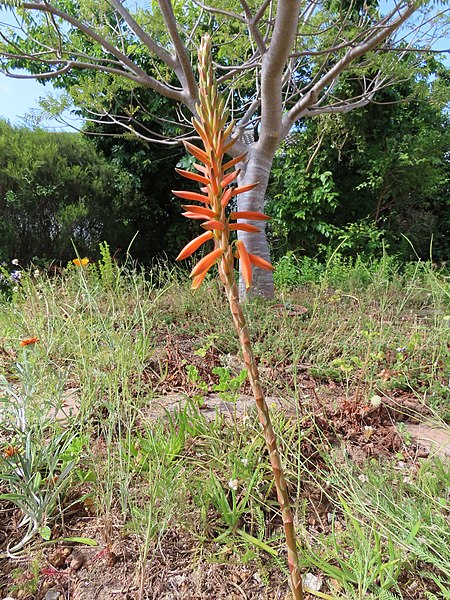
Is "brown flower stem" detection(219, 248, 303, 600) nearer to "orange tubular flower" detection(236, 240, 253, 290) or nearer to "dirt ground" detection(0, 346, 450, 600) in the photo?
"orange tubular flower" detection(236, 240, 253, 290)

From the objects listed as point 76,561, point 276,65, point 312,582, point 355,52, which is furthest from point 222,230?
point 355,52

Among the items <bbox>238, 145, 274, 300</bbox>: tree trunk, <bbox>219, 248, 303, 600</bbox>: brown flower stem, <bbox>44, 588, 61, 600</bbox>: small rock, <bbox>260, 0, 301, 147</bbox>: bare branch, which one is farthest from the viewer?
<bbox>238, 145, 274, 300</bbox>: tree trunk

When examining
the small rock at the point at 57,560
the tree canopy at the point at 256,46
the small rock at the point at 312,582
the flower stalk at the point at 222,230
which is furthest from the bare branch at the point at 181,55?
the small rock at the point at 312,582

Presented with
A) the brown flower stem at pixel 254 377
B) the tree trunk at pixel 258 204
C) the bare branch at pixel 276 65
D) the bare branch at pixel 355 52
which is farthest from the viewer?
the tree trunk at pixel 258 204

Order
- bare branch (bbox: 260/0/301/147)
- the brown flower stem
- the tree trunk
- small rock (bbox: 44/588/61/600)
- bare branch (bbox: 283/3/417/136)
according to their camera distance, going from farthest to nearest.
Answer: the tree trunk → bare branch (bbox: 283/3/417/136) → bare branch (bbox: 260/0/301/147) → small rock (bbox: 44/588/61/600) → the brown flower stem

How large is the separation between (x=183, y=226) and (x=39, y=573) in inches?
263

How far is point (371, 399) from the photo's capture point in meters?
1.89

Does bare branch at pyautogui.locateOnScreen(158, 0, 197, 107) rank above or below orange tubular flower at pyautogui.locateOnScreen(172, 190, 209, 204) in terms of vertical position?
above

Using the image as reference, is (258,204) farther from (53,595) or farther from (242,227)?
(53,595)

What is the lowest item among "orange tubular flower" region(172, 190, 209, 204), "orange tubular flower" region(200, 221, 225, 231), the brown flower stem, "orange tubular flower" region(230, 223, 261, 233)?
the brown flower stem

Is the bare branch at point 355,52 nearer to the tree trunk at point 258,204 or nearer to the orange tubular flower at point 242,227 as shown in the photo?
the tree trunk at point 258,204

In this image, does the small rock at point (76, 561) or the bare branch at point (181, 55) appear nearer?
the small rock at point (76, 561)

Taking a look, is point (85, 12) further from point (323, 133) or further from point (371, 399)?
point (371, 399)

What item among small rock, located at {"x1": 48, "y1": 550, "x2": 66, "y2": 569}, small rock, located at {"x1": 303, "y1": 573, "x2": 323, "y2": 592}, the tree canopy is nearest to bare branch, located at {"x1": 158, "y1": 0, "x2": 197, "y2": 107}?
the tree canopy
